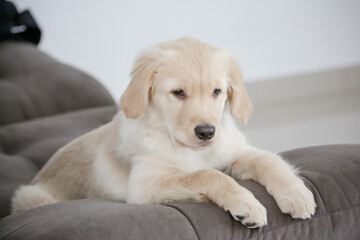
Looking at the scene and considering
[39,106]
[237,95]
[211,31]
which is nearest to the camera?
[237,95]

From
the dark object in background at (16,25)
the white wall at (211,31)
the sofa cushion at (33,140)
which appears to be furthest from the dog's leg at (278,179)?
the white wall at (211,31)

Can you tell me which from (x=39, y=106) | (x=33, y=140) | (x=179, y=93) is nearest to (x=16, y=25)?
(x=39, y=106)

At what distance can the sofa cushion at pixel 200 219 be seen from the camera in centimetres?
159

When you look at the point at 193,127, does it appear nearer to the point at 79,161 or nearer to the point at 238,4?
the point at 79,161

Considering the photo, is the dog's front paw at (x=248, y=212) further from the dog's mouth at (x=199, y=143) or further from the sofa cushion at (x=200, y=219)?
the dog's mouth at (x=199, y=143)

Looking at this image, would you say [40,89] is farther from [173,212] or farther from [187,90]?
[173,212]

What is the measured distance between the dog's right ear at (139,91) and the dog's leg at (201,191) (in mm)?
239

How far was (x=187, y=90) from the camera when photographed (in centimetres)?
193

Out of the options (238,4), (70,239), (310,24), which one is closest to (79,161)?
(70,239)

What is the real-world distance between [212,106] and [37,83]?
74.4 inches

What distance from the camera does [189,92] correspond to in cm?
193

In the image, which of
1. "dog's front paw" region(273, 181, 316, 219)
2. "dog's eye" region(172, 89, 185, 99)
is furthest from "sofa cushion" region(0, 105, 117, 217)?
"dog's front paw" region(273, 181, 316, 219)

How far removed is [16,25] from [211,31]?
2.68 metres

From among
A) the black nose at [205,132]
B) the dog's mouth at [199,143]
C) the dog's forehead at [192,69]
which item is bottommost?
the dog's mouth at [199,143]
